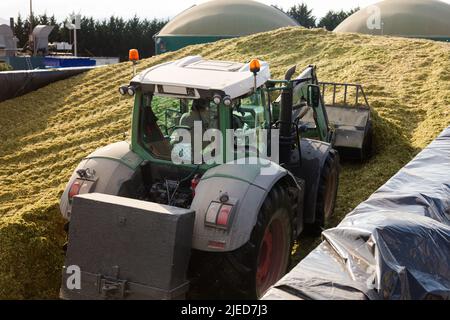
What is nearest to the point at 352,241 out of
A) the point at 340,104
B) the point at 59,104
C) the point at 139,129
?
the point at 139,129

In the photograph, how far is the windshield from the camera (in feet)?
18.1

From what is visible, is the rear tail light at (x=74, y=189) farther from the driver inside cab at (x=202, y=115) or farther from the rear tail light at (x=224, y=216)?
the rear tail light at (x=224, y=216)

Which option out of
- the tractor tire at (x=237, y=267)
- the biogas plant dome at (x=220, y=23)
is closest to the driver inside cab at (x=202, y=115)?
the tractor tire at (x=237, y=267)

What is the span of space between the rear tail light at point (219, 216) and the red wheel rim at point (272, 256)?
69cm

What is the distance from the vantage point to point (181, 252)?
182 inches

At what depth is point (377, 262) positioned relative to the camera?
385cm

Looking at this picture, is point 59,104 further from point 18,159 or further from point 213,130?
point 213,130

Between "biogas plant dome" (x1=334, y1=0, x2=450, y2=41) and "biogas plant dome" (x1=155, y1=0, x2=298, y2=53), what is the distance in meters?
4.77

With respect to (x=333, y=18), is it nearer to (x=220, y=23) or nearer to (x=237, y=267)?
(x=220, y=23)

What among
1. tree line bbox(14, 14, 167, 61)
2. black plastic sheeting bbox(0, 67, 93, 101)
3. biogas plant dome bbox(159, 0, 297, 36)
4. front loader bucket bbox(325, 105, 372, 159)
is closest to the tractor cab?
front loader bucket bbox(325, 105, 372, 159)

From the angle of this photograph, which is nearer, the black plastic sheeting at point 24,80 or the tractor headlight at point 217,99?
the tractor headlight at point 217,99

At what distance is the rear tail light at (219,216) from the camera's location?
475 centimetres

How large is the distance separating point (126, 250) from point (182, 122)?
1530mm
